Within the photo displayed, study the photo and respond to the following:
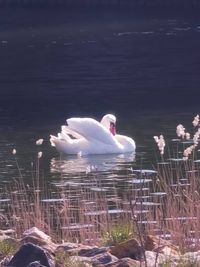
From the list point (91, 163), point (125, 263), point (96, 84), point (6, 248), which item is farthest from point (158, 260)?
point (96, 84)

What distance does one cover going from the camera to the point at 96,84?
119 ft

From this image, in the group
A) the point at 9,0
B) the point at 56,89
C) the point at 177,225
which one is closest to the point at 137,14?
the point at 9,0

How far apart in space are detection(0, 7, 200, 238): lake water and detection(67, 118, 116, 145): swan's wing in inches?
21.8

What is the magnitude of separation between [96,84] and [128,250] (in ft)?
87.6

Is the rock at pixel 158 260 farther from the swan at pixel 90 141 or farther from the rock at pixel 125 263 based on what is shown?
the swan at pixel 90 141

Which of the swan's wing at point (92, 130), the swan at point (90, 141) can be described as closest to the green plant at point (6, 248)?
the swan at point (90, 141)

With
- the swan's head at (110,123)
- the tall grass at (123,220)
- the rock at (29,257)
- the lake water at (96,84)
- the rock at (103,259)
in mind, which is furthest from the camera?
the swan's head at (110,123)

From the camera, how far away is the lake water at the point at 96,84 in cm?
2146

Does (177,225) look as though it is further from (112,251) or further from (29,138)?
(29,138)

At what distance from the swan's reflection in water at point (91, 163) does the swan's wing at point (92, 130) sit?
17.2 inches

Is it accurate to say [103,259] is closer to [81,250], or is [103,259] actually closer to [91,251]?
[91,251]

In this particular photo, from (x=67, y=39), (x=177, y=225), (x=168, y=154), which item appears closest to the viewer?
(x=177, y=225)

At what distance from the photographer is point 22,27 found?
69250mm

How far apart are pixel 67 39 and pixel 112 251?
48192 millimetres
